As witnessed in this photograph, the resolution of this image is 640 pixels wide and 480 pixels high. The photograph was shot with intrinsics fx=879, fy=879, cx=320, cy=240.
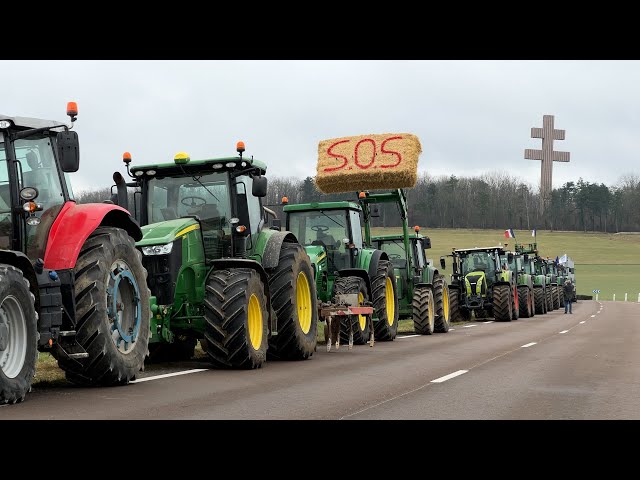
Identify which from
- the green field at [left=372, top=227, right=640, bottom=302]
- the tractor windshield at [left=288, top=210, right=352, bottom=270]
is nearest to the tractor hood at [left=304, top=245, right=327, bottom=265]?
the tractor windshield at [left=288, top=210, right=352, bottom=270]

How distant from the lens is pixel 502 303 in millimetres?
29719

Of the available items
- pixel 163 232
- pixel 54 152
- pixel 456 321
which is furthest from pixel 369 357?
pixel 456 321

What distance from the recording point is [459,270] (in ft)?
104

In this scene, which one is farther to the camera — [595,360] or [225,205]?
[595,360]

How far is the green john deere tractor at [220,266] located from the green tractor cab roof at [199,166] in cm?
1

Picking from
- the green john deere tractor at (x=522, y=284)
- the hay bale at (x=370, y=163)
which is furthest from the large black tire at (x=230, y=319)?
the green john deere tractor at (x=522, y=284)

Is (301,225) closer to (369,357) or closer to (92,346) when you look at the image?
(369,357)

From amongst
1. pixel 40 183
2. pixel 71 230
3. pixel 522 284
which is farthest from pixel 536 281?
pixel 40 183

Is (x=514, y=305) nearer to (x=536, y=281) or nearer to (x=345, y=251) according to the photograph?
(x=536, y=281)

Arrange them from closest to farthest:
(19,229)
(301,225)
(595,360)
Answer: (19,229)
(595,360)
(301,225)

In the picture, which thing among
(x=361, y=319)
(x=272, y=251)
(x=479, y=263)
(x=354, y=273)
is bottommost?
(x=361, y=319)

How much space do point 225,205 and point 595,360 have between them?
5719 millimetres

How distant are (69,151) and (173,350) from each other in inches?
209

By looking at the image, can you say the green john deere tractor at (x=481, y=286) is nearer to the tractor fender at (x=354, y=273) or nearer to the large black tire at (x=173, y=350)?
the tractor fender at (x=354, y=273)
